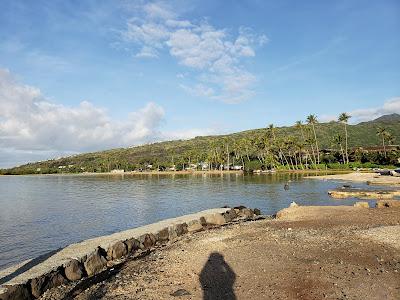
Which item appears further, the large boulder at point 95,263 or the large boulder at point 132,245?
the large boulder at point 132,245

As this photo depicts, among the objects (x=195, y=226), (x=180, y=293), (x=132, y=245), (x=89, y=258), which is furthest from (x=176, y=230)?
(x=180, y=293)

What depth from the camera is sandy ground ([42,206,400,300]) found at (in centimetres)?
1235

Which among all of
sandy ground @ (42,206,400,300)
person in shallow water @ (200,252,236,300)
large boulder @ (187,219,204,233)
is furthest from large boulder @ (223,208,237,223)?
person in shallow water @ (200,252,236,300)

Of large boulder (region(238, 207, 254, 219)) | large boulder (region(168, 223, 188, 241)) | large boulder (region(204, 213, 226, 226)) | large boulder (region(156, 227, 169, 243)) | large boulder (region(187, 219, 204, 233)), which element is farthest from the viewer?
large boulder (region(238, 207, 254, 219))

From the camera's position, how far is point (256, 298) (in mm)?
11742

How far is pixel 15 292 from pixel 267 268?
Result: 902 cm

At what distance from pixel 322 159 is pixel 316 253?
122 m

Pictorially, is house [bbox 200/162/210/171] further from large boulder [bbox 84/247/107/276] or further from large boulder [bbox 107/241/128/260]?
large boulder [bbox 84/247/107/276]

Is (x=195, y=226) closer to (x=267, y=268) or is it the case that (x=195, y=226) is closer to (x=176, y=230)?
(x=176, y=230)

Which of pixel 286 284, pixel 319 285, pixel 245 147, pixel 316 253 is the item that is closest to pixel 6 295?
pixel 286 284

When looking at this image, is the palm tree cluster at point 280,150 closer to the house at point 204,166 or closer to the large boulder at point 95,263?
the house at point 204,166

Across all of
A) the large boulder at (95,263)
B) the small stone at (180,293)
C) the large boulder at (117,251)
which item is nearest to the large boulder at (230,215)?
the large boulder at (117,251)

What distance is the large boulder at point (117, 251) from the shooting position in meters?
18.9

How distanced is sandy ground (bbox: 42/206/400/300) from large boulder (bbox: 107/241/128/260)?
143 cm
